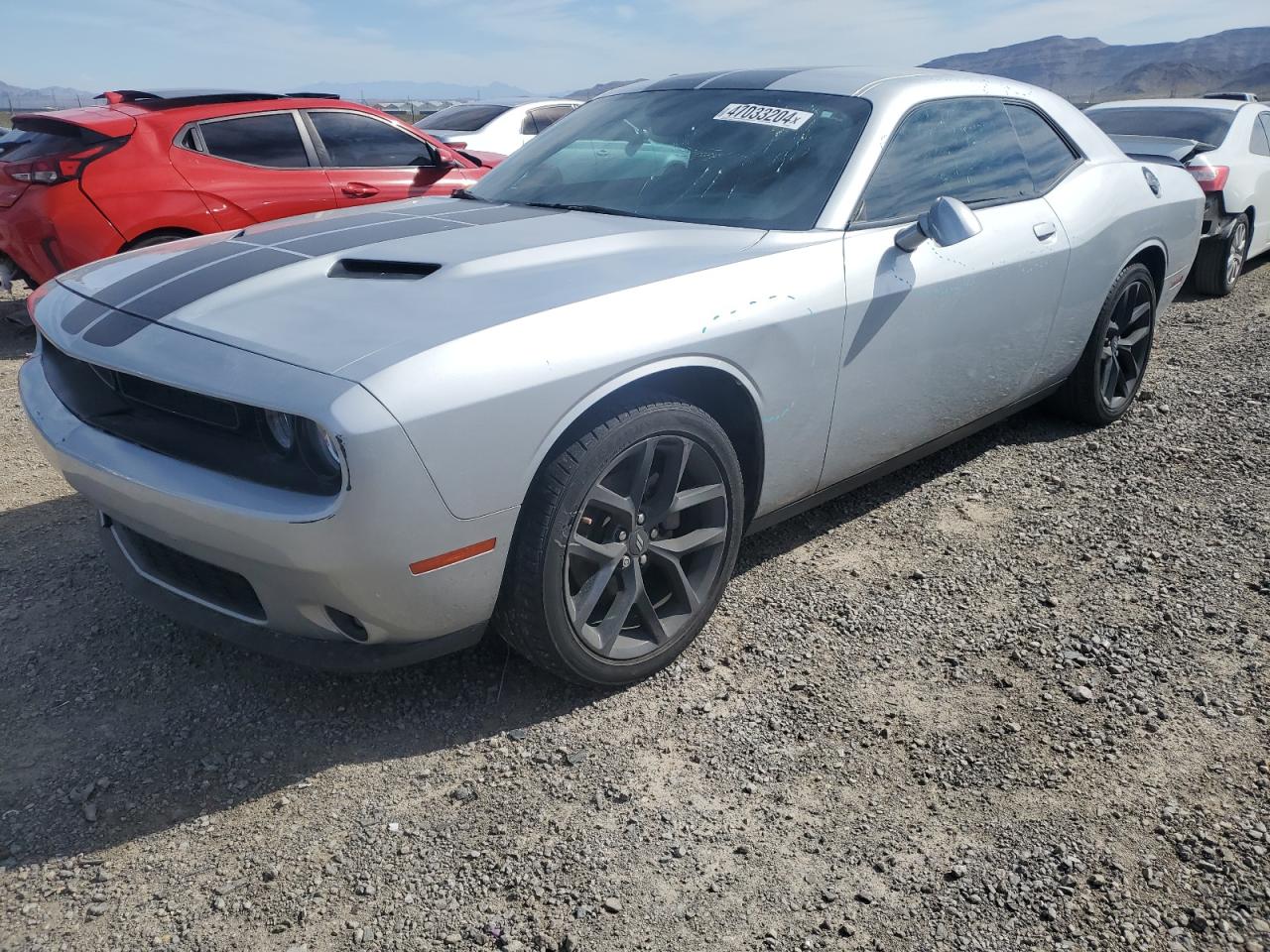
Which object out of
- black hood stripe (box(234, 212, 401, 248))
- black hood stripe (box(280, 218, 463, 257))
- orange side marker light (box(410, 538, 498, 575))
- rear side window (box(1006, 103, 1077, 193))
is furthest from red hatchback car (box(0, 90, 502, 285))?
orange side marker light (box(410, 538, 498, 575))

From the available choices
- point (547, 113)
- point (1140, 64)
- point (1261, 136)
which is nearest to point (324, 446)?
point (1261, 136)

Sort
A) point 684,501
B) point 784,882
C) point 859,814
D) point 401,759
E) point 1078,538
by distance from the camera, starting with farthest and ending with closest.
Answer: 1. point 1078,538
2. point 684,501
3. point 401,759
4. point 859,814
5. point 784,882

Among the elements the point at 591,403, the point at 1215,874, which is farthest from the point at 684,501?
the point at 1215,874

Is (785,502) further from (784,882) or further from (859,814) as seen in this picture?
(784,882)

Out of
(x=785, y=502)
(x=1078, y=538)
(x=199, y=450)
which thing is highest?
(x=199, y=450)

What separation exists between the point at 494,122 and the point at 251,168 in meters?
4.38

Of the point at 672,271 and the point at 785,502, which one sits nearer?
the point at 672,271

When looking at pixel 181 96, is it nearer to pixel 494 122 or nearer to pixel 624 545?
pixel 494 122

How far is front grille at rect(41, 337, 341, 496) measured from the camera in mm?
2229

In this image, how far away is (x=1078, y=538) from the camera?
3.72 meters

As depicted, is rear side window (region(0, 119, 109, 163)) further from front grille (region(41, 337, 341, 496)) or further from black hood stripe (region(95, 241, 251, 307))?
front grille (region(41, 337, 341, 496))

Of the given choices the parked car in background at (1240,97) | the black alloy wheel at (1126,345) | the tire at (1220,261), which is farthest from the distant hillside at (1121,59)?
the black alloy wheel at (1126,345)

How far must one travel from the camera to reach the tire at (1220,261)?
780 cm

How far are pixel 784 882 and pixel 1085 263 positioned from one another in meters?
2.97
